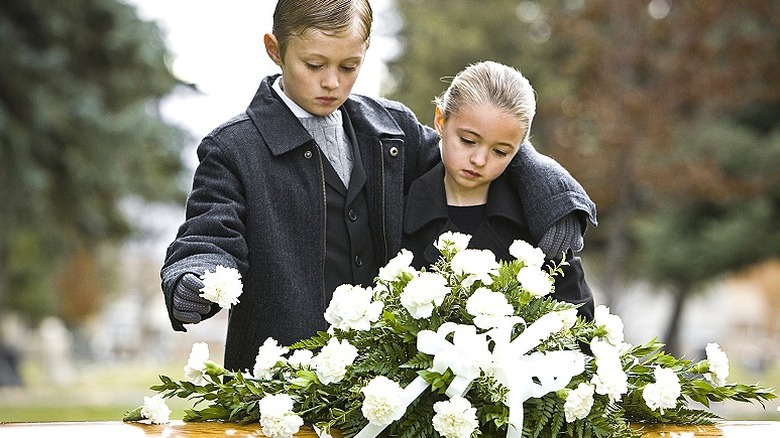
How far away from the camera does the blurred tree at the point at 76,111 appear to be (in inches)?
530

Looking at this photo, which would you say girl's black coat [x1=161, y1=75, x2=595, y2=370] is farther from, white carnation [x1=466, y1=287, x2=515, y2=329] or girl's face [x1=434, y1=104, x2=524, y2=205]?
white carnation [x1=466, y1=287, x2=515, y2=329]

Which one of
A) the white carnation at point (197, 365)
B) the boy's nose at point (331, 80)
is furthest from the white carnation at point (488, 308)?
the boy's nose at point (331, 80)

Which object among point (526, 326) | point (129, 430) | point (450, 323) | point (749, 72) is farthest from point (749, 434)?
point (749, 72)

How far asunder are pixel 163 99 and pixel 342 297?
12.8m

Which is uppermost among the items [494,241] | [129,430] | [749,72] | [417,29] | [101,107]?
[417,29]

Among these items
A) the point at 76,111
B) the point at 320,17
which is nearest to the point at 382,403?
the point at 320,17

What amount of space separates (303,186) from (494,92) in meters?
0.56

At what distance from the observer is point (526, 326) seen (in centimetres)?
240

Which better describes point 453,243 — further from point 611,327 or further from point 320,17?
point 320,17

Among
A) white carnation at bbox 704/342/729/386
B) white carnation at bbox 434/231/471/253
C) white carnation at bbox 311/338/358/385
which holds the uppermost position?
white carnation at bbox 434/231/471/253

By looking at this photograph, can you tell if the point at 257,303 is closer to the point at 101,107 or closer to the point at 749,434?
the point at 749,434

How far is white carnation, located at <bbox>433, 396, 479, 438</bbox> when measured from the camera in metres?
2.13

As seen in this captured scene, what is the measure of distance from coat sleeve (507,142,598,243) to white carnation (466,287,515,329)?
0.81 m

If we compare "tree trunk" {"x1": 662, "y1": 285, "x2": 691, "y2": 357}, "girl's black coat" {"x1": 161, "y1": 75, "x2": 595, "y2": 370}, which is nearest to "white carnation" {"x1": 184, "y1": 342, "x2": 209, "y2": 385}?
"girl's black coat" {"x1": 161, "y1": 75, "x2": 595, "y2": 370}
